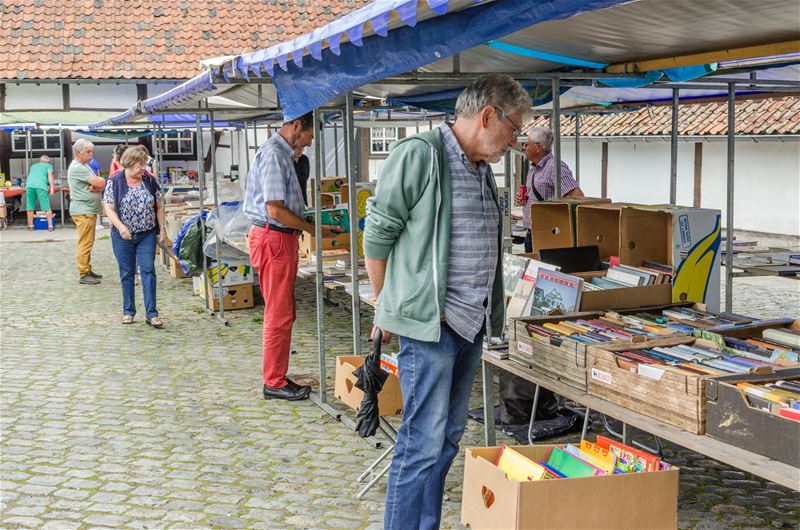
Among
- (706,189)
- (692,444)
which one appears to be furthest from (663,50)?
(706,189)

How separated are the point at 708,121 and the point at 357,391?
58.7 feet

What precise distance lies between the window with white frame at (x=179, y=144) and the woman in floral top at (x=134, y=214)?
57.9ft

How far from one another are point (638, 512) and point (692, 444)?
1.03 ft

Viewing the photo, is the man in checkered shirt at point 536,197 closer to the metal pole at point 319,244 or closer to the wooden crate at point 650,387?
the metal pole at point 319,244

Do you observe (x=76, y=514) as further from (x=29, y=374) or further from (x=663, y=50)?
(x=663, y=50)

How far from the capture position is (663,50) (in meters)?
5.30

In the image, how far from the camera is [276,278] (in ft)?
20.5

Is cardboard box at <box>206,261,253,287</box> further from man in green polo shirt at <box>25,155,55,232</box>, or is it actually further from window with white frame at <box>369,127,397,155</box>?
window with white frame at <box>369,127,397,155</box>

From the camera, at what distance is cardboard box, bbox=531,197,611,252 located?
19.1 feet

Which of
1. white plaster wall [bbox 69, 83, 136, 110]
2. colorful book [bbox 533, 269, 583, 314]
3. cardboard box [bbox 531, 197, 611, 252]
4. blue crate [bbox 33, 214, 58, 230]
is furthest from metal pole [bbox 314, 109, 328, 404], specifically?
white plaster wall [bbox 69, 83, 136, 110]

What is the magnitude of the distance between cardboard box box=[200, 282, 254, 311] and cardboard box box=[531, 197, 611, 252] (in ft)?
16.2

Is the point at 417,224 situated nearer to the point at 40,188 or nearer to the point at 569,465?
the point at 569,465

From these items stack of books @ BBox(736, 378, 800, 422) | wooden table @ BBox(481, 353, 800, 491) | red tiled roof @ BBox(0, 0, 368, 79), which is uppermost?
red tiled roof @ BBox(0, 0, 368, 79)

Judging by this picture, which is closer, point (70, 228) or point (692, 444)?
point (692, 444)
